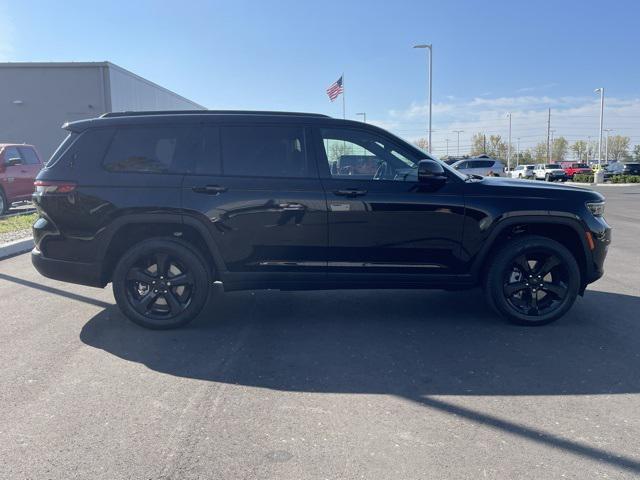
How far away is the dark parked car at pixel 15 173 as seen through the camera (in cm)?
1424

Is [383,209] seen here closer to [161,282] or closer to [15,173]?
[161,282]

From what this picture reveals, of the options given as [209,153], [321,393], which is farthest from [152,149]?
[321,393]

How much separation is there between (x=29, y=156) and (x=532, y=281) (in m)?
14.4

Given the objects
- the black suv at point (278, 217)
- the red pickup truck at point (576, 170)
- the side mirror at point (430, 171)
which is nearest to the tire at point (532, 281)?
the black suv at point (278, 217)

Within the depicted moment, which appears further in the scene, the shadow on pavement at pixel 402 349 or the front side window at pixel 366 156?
the front side window at pixel 366 156

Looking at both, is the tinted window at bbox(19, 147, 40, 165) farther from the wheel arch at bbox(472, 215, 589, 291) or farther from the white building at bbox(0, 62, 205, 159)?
the wheel arch at bbox(472, 215, 589, 291)

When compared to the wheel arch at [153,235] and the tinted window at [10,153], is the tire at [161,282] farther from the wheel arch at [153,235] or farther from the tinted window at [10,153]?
the tinted window at [10,153]

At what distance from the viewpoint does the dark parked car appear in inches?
561

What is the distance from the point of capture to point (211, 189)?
5074 mm

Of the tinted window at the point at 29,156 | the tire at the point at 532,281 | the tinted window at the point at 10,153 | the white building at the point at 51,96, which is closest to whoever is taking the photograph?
the tire at the point at 532,281

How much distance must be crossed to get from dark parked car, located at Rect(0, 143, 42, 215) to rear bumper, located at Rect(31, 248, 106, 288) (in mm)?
10258

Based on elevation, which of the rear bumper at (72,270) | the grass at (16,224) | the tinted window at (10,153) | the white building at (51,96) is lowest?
the grass at (16,224)

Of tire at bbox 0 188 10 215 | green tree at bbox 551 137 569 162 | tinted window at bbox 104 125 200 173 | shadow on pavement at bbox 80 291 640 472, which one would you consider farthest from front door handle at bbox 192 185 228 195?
green tree at bbox 551 137 569 162

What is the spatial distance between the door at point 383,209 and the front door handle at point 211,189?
36.1 inches
